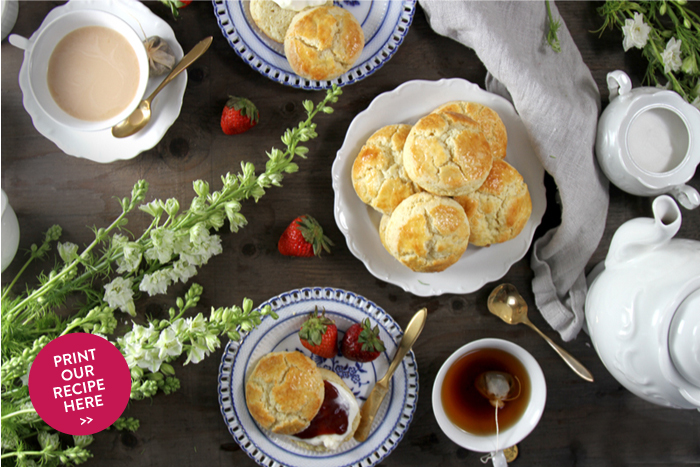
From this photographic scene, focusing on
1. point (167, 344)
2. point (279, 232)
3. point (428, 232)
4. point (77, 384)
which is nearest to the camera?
point (167, 344)

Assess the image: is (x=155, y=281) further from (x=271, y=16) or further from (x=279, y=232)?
(x=271, y=16)

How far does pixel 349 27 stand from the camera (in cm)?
148

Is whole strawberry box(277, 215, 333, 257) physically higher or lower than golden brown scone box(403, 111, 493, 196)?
lower

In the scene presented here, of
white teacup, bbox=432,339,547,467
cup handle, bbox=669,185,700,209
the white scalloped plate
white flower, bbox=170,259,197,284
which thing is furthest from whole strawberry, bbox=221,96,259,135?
cup handle, bbox=669,185,700,209

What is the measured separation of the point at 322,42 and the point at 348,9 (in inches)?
8.9

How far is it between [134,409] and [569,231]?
1606mm

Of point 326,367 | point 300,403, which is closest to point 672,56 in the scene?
point 326,367

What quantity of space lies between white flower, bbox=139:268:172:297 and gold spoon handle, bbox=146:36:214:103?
1.87 feet

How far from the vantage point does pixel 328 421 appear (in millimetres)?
1525

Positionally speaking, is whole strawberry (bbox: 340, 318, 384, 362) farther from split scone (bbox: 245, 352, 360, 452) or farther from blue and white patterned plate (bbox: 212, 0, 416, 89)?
blue and white patterned plate (bbox: 212, 0, 416, 89)

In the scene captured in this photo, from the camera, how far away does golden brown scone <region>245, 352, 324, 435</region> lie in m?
1.49

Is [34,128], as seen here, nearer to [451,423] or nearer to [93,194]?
[93,194]

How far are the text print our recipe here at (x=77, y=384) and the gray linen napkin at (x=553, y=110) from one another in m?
1.38

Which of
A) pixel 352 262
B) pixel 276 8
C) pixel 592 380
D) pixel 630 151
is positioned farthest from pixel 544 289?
pixel 276 8
